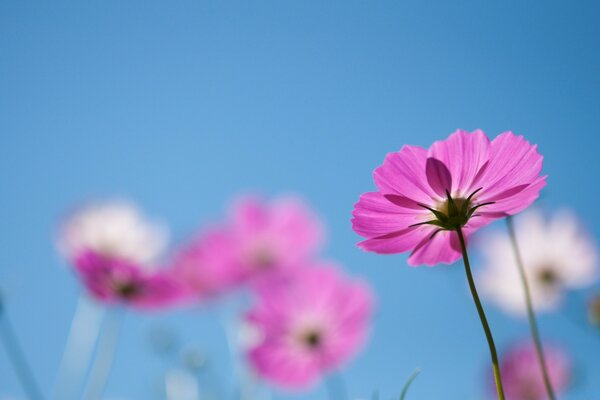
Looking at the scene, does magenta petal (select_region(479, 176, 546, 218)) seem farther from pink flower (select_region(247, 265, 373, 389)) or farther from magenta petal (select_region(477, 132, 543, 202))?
pink flower (select_region(247, 265, 373, 389))

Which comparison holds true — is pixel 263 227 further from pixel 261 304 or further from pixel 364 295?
pixel 364 295

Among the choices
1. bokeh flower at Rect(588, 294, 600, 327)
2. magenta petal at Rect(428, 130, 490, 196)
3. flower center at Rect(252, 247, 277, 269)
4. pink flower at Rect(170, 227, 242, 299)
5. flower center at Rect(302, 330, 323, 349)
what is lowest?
magenta petal at Rect(428, 130, 490, 196)

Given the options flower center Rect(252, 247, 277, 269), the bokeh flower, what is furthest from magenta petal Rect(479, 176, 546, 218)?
flower center Rect(252, 247, 277, 269)

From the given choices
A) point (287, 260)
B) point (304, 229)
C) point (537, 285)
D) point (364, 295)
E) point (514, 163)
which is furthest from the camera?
point (304, 229)

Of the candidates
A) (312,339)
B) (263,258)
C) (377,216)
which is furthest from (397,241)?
(263,258)

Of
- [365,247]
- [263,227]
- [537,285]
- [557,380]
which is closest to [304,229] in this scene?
[263,227]
